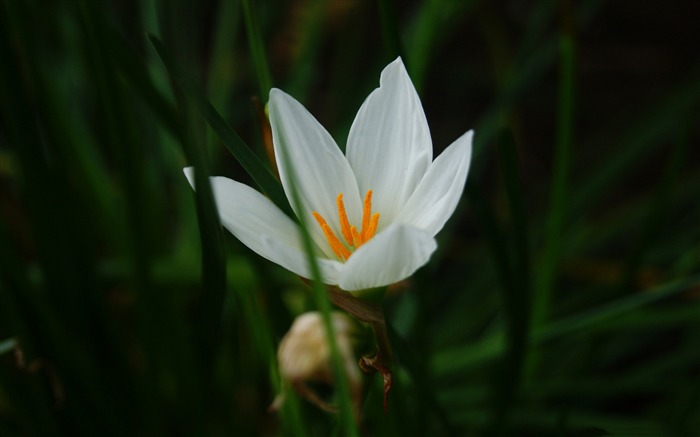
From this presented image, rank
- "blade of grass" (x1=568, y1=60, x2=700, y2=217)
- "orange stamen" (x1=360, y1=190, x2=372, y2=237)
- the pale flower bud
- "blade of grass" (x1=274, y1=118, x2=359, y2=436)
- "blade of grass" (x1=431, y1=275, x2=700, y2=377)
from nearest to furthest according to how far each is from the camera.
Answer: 1. "blade of grass" (x1=274, y1=118, x2=359, y2=436)
2. "orange stamen" (x1=360, y1=190, x2=372, y2=237)
3. the pale flower bud
4. "blade of grass" (x1=431, y1=275, x2=700, y2=377)
5. "blade of grass" (x1=568, y1=60, x2=700, y2=217)

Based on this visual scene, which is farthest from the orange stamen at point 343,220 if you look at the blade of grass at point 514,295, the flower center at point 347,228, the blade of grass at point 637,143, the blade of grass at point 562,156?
the blade of grass at point 637,143

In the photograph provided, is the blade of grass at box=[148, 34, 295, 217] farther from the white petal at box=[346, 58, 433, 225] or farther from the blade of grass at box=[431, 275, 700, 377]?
the blade of grass at box=[431, 275, 700, 377]

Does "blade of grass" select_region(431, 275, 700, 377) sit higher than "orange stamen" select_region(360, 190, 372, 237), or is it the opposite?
"orange stamen" select_region(360, 190, 372, 237)

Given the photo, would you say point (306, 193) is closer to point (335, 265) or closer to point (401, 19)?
point (335, 265)

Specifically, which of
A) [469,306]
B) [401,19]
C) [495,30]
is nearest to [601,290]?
[469,306]

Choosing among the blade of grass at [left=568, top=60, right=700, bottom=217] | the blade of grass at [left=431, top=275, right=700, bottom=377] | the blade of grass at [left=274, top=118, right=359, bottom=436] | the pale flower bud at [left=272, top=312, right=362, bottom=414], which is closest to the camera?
the blade of grass at [left=274, top=118, right=359, bottom=436]

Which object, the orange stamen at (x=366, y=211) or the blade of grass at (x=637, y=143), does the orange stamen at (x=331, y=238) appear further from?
the blade of grass at (x=637, y=143)

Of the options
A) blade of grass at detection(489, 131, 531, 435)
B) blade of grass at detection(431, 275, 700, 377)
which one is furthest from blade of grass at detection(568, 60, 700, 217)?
blade of grass at detection(489, 131, 531, 435)
